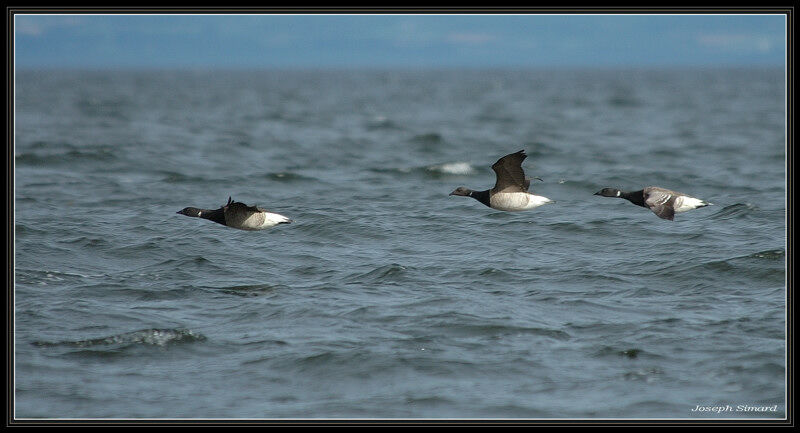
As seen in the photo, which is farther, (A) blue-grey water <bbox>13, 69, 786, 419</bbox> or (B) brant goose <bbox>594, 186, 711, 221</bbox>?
(B) brant goose <bbox>594, 186, 711, 221</bbox>

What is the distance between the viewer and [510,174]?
Answer: 48.1 feet

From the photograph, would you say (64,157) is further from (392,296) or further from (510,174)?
(392,296)

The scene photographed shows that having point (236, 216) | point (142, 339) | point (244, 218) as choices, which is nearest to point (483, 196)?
point (244, 218)

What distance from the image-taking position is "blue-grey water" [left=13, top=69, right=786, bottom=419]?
10.2 m

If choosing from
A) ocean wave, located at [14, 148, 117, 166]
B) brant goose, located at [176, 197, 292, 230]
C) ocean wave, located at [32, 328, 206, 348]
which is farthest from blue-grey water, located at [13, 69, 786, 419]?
brant goose, located at [176, 197, 292, 230]

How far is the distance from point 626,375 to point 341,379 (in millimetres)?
3044

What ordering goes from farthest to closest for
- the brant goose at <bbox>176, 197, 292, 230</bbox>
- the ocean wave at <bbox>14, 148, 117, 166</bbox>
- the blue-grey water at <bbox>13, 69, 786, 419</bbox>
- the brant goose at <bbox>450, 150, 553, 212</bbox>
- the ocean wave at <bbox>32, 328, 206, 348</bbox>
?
the ocean wave at <bbox>14, 148, 117, 166</bbox> < the brant goose at <bbox>450, 150, 553, 212</bbox> < the brant goose at <bbox>176, 197, 292, 230</bbox> < the ocean wave at <bbox>32, 328, 206, 348</bbox> < the blue-grey water at <bbox>13, 69, 786, 419</bbox>

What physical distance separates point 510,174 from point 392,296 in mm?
2702

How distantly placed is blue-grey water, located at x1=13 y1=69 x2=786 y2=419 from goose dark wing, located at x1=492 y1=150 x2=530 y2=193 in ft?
4.10

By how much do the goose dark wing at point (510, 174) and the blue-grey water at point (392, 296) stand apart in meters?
1.25

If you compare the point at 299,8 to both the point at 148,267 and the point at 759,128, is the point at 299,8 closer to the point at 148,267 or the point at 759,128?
the point at 148,267

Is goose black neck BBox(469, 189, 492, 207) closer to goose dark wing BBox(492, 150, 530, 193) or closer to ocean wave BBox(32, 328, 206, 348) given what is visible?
goose dark wing BBox(492, 150, 530, 193)

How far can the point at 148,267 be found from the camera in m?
15.5

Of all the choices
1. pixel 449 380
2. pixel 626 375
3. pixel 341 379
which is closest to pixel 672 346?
pixel 626 375
